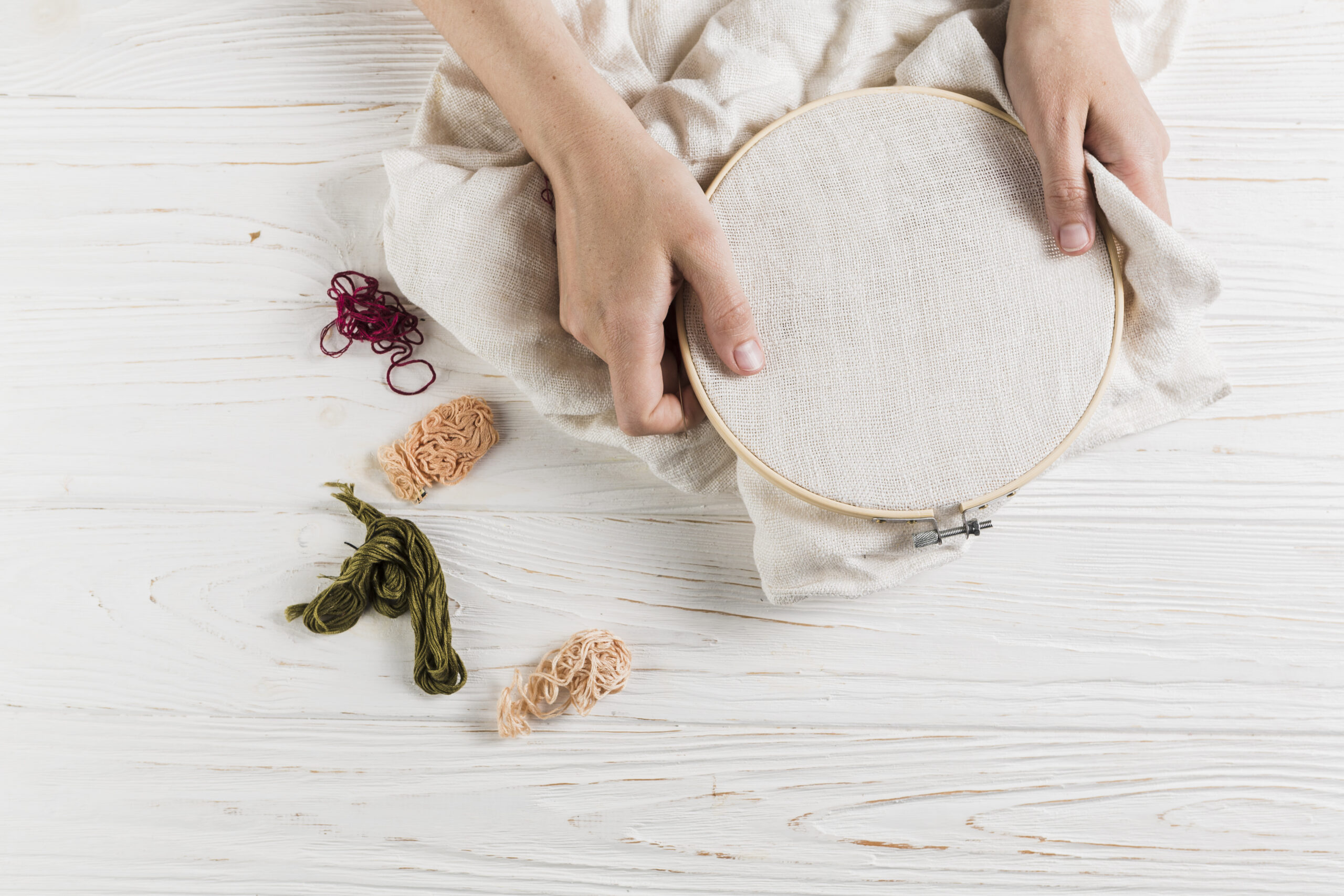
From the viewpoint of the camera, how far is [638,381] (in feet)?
2.24

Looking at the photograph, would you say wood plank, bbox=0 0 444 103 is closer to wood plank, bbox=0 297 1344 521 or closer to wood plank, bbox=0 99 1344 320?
wood plank, bbox=0 99 1344 320

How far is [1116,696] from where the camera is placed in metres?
0.86

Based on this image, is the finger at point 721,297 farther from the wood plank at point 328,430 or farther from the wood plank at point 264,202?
the wood plank at point 264,202

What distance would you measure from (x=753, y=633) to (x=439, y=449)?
1.31 ft

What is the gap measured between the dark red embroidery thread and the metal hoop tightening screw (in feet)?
1.81

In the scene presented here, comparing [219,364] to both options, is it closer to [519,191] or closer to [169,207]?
[169,207]

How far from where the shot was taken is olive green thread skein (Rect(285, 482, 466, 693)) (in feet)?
2.73

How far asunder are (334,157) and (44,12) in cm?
42

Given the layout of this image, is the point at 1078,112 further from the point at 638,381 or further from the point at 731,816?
the point at 731,816

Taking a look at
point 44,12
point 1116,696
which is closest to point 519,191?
point 44,12

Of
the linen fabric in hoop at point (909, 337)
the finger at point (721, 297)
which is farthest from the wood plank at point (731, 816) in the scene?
the finger at point (721, 297)

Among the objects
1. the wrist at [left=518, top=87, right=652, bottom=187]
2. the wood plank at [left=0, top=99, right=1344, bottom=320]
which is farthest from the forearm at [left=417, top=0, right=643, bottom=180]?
the wood plank at [left=0, top=99, right=1344, bottom=320]

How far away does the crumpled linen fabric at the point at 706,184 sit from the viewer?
76cm

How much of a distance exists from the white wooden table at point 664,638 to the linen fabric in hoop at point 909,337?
0.20 meters
